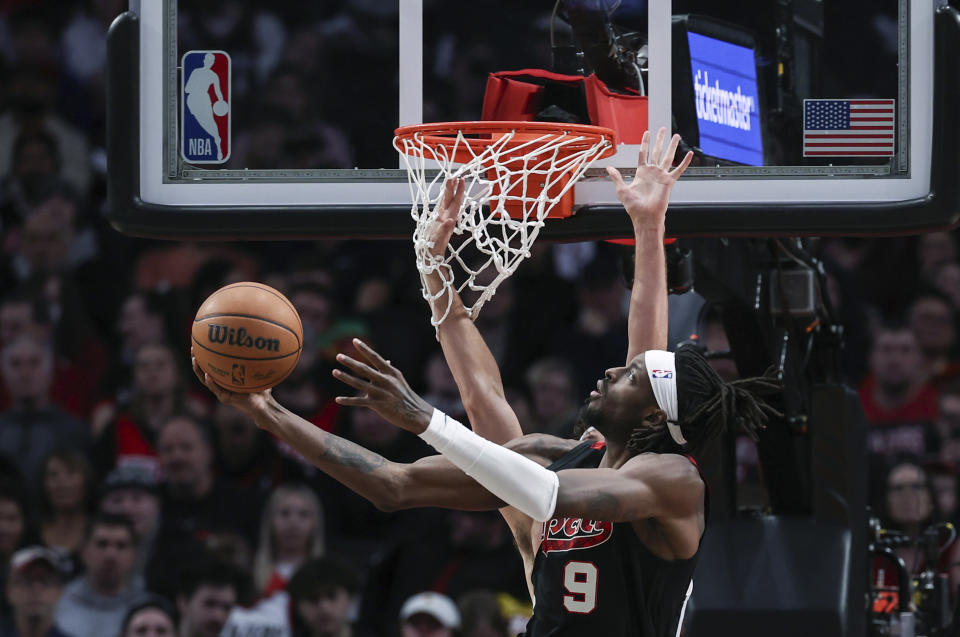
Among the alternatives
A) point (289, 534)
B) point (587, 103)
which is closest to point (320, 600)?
point (289, 534)

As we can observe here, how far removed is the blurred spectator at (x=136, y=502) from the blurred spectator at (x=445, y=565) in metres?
1.03

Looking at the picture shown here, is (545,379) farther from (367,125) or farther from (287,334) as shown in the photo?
(287,334)

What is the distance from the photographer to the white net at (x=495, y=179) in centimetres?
424

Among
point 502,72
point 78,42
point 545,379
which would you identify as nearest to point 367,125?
point 502,72

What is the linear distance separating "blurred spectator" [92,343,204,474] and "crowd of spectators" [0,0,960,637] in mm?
10

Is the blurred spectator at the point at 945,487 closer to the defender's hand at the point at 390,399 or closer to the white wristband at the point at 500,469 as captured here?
the white wristband at the point at 500,469

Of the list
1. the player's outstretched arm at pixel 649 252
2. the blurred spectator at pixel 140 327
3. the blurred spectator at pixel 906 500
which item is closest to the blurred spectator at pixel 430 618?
the blurred spectator at pixel 906 500

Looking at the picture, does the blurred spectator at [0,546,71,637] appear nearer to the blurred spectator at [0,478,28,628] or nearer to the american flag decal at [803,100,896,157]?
the blurred spectator at [0,478,28,628]

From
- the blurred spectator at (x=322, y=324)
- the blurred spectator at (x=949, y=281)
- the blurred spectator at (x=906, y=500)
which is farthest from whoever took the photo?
the blurred spectator at (x=322, y=324)

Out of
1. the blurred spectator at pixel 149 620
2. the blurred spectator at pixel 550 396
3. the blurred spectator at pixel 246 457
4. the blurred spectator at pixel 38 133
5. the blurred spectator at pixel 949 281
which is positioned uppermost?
the blurred spectator at pixel 38 133

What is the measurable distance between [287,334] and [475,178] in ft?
2.43

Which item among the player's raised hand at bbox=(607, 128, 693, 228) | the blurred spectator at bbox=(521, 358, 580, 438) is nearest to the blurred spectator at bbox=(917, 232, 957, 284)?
the blurred spectator at bbox=(521, 358, 580, 438)

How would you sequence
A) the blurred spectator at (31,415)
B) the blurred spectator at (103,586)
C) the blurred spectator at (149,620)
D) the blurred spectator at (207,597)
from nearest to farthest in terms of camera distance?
the blurred spectator at (149,620), the blurred spectator at (207,597), the blurred spectator at (103,586), the blurred spectator at (31,415)

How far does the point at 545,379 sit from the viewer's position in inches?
293
